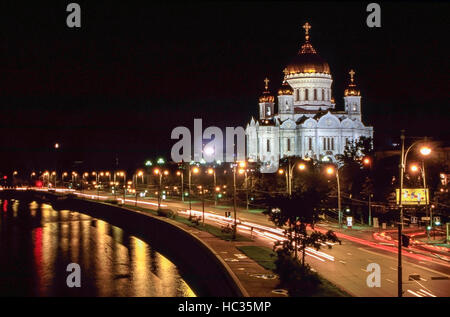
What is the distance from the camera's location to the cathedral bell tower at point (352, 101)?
13012 centimetres

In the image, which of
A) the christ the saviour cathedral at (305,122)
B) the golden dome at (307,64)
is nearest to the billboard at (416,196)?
the christ the saviour cathedral at (305,122)

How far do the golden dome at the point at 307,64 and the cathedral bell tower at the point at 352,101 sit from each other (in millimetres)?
6507

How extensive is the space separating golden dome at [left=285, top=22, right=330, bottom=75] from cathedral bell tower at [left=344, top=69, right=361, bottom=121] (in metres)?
6.51

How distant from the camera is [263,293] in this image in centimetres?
2564

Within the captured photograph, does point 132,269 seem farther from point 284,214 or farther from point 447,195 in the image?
point 447,195

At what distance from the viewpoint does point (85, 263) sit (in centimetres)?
5300

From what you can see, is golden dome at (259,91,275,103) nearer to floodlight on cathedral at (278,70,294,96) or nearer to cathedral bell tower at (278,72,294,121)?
cathedral bell tower at (278,72,294,121)

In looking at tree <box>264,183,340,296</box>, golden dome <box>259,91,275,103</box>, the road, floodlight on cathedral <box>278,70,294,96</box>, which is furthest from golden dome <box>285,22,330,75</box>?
tree <box>264,183,340,296</box>

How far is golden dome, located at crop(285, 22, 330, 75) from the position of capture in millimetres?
126250

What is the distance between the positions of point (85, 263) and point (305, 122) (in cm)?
7618

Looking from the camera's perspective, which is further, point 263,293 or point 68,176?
point 68,176

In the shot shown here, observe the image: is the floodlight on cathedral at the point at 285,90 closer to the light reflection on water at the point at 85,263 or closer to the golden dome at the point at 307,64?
the golden dome at the point at 307,64
